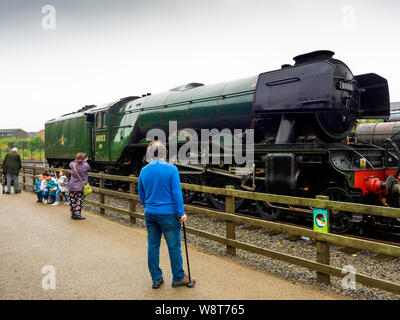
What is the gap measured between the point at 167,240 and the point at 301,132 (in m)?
4.16

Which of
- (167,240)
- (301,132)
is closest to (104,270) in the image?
(167,240)

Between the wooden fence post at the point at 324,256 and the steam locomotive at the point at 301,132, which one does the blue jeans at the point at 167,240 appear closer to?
the wooden fence post at the point at 324,256

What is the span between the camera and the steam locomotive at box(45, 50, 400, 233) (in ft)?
19.2

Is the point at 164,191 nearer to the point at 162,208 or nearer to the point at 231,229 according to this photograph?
the point at 162,208

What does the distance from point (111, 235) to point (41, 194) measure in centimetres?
478

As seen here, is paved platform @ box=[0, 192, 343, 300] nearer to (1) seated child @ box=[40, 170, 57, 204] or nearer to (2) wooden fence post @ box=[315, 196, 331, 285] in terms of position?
(2) wooden fence post @ box=[315, 196, 331, 285]

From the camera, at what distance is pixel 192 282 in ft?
11.8

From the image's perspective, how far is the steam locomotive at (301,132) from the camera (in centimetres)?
586

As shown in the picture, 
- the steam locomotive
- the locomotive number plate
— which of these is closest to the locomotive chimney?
the steam locomotive

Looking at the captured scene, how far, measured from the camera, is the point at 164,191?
3.49 metres
